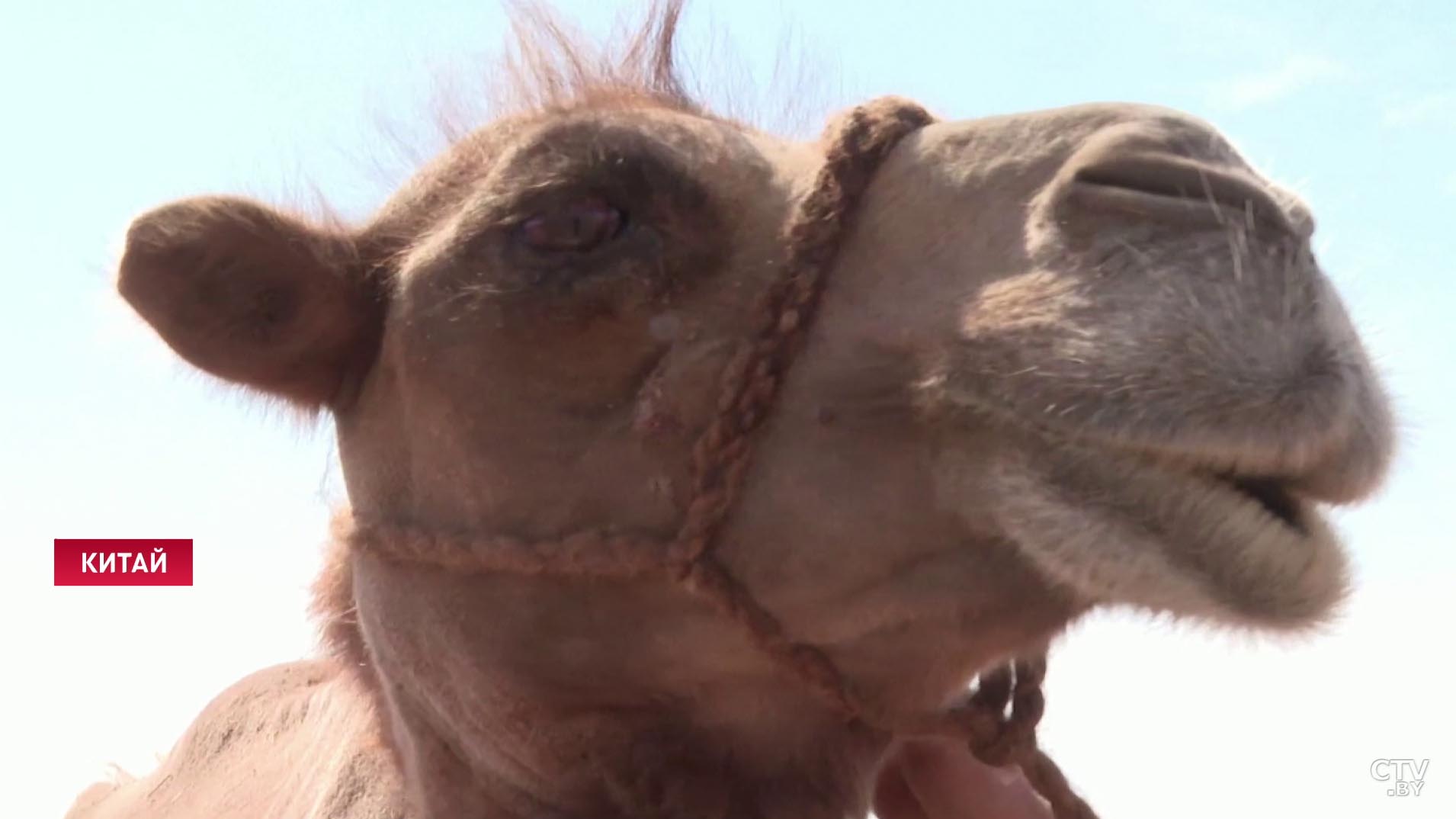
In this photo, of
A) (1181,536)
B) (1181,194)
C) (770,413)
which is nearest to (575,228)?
(770,413)

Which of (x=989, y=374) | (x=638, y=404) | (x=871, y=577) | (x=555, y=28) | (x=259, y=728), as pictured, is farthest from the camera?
(x=259, y=728)

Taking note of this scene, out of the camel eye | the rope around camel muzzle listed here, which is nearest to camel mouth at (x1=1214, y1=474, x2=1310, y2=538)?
the rope around camel muzzle

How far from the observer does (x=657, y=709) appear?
2.52 m

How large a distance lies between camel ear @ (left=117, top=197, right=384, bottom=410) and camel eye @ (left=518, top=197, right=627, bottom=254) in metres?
0.40

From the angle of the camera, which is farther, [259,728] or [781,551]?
[259,728]

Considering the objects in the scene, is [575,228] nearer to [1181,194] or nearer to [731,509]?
[731,509]

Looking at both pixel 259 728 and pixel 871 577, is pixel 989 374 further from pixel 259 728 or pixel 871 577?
pixel 259 728

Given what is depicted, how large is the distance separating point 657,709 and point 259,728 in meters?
2.42

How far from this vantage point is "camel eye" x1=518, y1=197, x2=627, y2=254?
247 centimetres

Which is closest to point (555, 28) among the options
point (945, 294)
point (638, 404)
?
point (638, 404)

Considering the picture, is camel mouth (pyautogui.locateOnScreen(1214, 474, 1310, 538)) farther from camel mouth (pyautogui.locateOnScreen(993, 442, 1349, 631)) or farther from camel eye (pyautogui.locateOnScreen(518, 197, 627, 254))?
camel eye (pyautogui.locateOnScreen(518, 197, 627, 254))

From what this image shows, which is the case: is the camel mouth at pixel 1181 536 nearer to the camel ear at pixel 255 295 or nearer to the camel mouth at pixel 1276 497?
the camel mouth at pixel 1276 497

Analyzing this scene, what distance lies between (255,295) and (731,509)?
963mm

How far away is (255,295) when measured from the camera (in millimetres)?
2686
